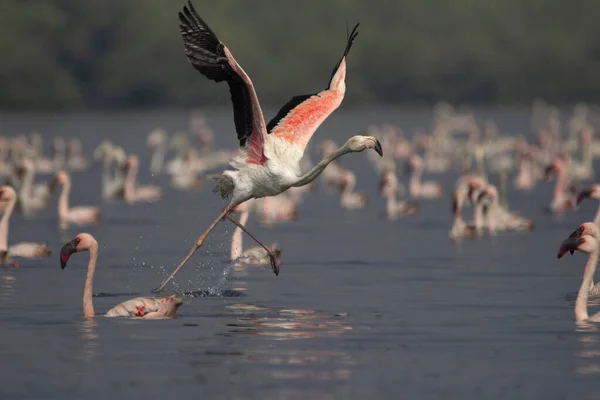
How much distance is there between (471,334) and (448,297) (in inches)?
101

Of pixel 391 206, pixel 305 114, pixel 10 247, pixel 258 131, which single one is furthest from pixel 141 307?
pixel 391 206

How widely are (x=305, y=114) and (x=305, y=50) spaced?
6516 centimetres

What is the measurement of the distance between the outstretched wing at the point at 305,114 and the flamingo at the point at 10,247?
3.99 m

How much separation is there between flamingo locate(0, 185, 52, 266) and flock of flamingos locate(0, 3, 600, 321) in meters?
0.02

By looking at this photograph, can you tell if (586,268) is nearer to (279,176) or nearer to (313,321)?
(313,321)

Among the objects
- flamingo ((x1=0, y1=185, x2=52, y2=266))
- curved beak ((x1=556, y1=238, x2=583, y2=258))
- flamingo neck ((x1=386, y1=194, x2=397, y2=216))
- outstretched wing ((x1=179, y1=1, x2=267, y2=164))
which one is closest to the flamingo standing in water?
outstretched wing ((x1=179, y1=1, x2=267, y2=164))

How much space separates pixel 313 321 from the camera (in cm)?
1436

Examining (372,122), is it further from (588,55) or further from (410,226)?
(410,226)

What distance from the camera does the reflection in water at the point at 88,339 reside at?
1254 cm

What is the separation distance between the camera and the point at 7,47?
74.8 metres

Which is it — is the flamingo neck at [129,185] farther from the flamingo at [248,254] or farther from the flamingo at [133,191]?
the flamingo at [248,254]

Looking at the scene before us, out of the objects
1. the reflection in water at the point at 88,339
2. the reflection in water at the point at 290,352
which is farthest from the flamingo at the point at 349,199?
the reflection in water at the point at 88,339

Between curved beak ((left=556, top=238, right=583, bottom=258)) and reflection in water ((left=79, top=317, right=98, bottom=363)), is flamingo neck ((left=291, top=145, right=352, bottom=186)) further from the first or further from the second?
reflection in water ((left=79, top=317, right=98, bottom=363))

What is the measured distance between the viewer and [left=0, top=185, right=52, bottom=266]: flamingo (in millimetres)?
19125
